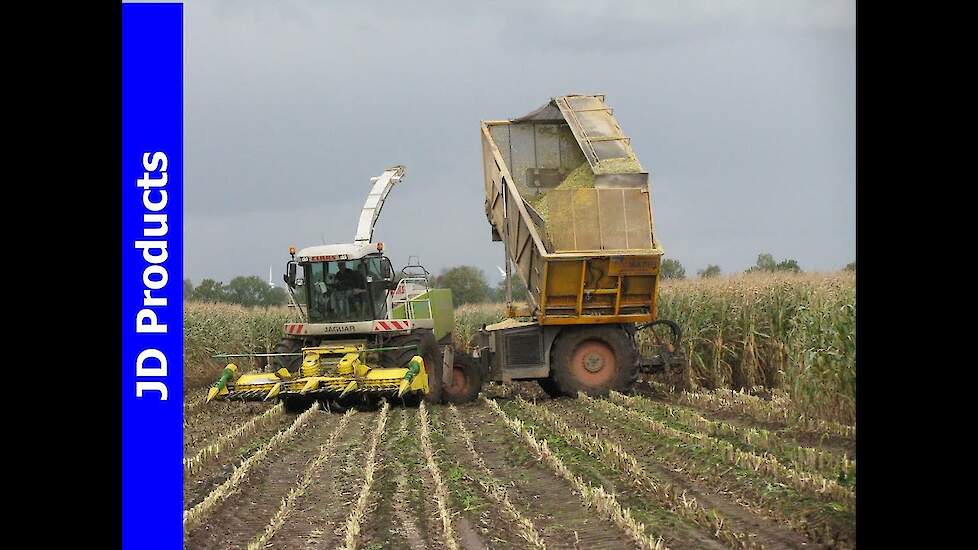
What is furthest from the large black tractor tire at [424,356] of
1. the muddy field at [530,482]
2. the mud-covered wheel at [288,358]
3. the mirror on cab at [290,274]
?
the muddy field at [530,482]

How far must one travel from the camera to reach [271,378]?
1568 cm

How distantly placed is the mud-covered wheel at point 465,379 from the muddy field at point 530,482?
2821 millimetres

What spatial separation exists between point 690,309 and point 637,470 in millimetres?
10241

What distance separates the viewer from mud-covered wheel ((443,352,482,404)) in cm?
1764

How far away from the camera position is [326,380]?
15.6 metres

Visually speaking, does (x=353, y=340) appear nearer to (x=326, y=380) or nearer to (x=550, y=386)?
(x=326, y=380)

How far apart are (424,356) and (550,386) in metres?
2.51

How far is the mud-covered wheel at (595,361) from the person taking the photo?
683 inches

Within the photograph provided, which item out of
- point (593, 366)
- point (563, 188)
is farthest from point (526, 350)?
point (563, 188)

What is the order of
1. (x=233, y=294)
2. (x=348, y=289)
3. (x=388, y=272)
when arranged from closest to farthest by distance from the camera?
(x=348, y=289) → (x=388, y=272) → (x=233, y=294)

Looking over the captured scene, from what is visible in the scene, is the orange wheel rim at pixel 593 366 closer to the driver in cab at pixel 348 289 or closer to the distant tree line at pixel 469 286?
the driver in cab at pixel 348 289
